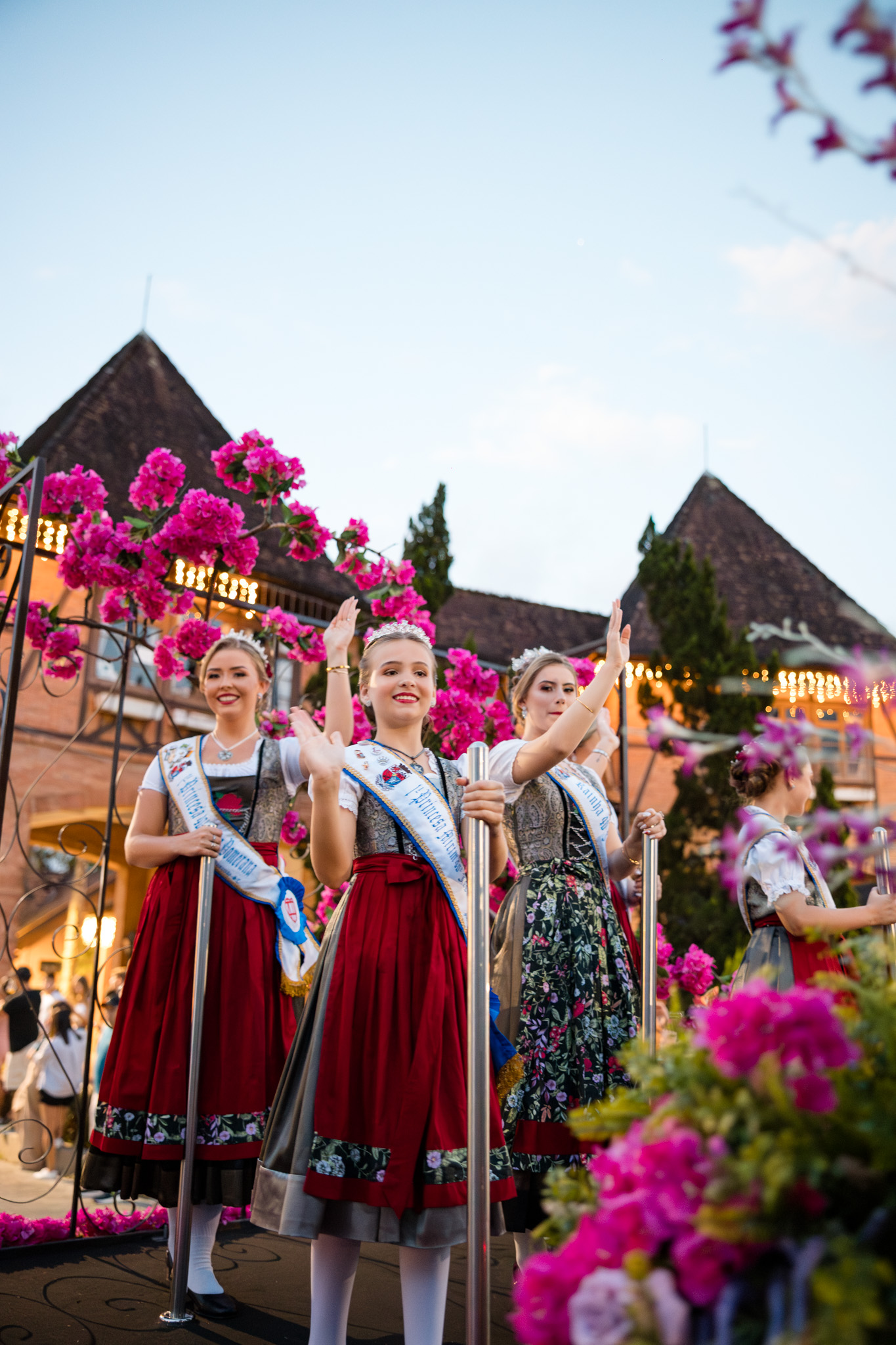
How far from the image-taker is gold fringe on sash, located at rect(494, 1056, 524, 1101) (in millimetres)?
2449

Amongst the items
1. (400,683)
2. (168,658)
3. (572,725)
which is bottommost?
(572,725)

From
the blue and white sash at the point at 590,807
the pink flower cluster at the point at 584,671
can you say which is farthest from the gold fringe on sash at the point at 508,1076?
the pink flower cluster at the point at 584,671

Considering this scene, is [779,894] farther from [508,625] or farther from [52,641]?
[508,625]

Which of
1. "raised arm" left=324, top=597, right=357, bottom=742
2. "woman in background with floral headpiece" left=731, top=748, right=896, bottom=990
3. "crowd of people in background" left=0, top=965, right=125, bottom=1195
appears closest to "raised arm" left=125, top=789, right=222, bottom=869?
"raised arm" left=324, top=597, right=357, bottom=742

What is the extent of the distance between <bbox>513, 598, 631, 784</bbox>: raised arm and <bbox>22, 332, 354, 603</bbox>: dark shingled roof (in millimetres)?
12620

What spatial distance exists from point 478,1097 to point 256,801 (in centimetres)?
195

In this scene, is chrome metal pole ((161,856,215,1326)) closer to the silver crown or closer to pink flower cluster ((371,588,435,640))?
the silver crown

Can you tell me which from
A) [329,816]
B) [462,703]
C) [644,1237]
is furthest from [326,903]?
[644,1237]

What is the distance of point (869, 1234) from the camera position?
776 millimetres

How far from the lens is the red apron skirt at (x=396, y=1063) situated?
7.16 feet

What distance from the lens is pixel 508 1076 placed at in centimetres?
246

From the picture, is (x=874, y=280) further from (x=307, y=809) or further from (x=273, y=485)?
(x=273, y=485)

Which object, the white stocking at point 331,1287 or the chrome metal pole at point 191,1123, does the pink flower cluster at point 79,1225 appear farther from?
the white stocking at point 331,1287

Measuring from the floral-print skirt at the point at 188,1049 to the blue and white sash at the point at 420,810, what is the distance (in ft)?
3.27
